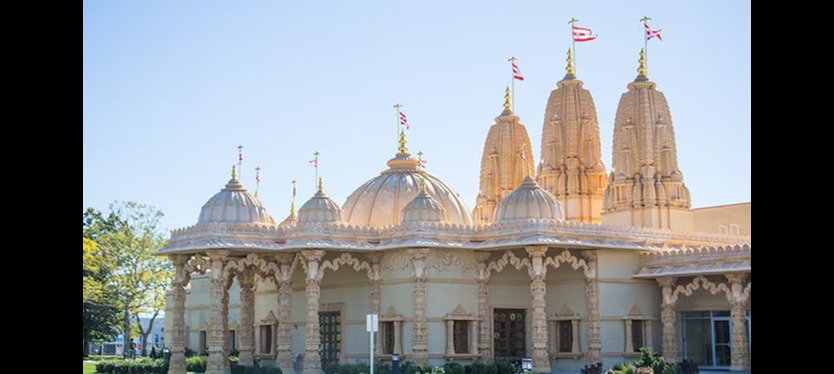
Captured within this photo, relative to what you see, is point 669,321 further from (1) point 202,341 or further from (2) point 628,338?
(1) point 202,341

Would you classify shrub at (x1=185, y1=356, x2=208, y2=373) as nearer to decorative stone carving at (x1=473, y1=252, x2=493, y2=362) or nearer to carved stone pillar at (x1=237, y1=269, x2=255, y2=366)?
carved stone pillar at (x1=237, y1=269, x2=255, y2=366)

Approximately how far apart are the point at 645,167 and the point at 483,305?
10139mm

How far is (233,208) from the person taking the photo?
32.4 metres

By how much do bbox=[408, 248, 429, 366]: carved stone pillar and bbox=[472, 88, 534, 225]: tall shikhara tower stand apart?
14.0m

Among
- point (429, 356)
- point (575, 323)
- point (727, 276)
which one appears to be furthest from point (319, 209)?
point (727, 276)

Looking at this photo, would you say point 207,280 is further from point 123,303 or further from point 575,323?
point 575,323

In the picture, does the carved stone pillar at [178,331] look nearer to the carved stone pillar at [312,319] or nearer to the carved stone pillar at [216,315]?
the carved stone pillar at [216,315]

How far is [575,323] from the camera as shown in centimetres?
3219

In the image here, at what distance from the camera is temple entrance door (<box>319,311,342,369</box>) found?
33656mm

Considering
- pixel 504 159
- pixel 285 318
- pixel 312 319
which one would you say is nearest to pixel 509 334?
pixel 312 319

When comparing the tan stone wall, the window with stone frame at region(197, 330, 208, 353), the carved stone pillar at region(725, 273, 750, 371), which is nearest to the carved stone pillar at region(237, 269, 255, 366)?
the window with stone frame at region(197, 330, 208, 353)

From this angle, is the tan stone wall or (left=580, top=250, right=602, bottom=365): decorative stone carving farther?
the tan stone wall
